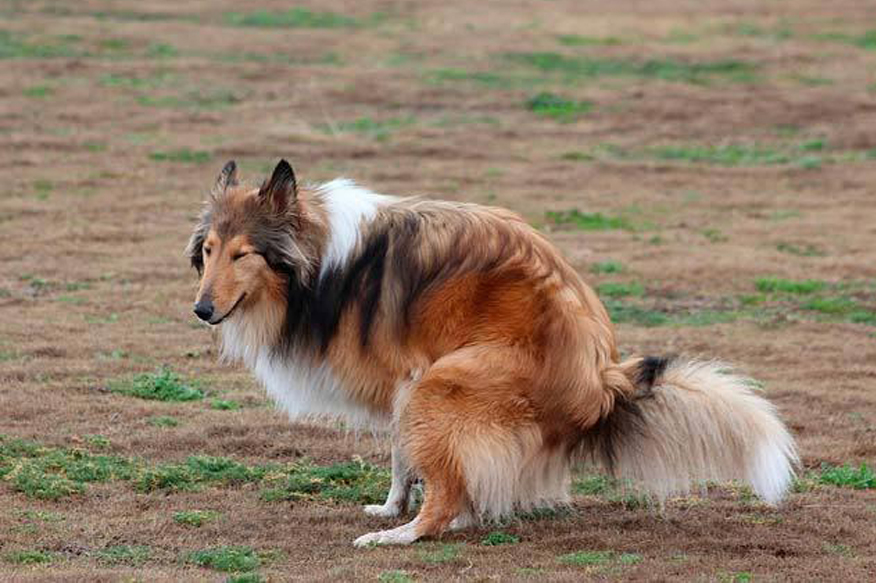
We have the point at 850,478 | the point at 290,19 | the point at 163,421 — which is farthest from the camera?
the point at 290,19

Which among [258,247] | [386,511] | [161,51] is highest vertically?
[258,247]

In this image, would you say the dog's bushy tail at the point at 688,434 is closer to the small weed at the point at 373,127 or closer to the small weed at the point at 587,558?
the small weed at the point at 587,558

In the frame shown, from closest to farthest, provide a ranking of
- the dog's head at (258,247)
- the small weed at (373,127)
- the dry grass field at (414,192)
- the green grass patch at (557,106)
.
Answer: the dry grass field at (414,192)
the dog's head at (258,247)
the small weed at (373,127)
the green grass patch at (557,106)

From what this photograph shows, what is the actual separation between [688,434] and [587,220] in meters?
10.3

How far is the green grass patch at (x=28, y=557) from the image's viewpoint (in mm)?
6723

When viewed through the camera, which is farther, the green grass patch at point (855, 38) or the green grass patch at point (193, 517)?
the green grass patch at point (855, 38)

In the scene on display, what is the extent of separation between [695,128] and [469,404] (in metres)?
17.5

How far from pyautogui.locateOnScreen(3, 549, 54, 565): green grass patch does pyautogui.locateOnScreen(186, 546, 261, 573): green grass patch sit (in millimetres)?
646

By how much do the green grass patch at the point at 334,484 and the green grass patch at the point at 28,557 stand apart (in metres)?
1.55

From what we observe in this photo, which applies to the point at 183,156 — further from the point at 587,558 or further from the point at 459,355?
the point at 587,558

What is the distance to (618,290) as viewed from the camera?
13898 mm

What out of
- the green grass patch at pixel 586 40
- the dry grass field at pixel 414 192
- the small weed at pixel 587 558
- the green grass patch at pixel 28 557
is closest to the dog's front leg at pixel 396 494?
the dry grass field at pixel 414 192

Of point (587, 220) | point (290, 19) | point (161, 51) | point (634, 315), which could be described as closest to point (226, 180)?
point (634, 315)

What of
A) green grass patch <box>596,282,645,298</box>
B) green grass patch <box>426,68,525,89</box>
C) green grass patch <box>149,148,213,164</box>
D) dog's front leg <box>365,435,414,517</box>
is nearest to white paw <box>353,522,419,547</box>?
dog's front leg <box>365,435,414,517</box>
